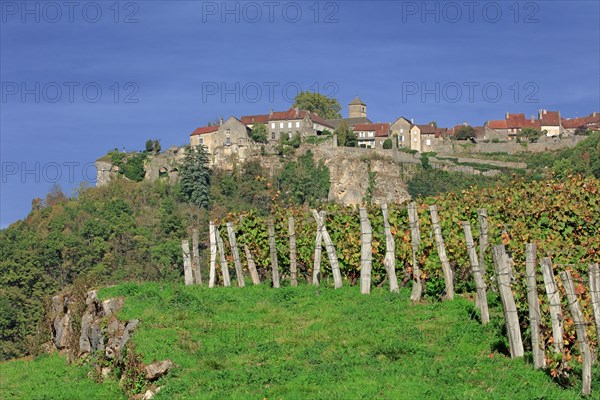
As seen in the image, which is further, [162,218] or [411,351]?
[162,218]

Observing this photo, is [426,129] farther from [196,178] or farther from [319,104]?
[196,178]

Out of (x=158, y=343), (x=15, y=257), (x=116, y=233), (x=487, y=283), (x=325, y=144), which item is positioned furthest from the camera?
(x=325, y=144)

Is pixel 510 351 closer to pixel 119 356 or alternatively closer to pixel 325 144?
pixel 119 356

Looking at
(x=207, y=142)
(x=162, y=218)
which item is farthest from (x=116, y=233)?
(x=207, y=142)

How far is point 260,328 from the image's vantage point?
19609 millimetres

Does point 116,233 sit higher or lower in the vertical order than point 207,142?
lower

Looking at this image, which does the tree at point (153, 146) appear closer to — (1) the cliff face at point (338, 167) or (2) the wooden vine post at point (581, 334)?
(1) the cliff face at point (338, 167)

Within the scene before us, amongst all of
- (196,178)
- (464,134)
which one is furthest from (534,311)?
(464,134)

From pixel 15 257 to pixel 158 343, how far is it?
64433mm

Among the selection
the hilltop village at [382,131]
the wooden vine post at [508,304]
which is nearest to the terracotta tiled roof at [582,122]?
the hilltop village at [382,131]

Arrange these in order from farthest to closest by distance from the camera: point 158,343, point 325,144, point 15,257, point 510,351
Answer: point 325,144 → point 15,257 → point 158,343 → point 510,351

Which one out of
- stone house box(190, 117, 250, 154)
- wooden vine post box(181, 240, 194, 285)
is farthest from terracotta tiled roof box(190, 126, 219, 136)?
wooden vine post box(181, 240, 194, 285)

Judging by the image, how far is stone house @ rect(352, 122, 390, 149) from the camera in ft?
440

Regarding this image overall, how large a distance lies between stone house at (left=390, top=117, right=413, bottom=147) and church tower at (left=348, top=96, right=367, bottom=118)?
1562 centimetres
